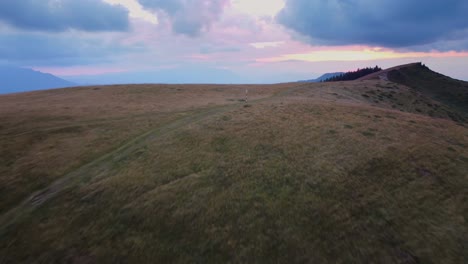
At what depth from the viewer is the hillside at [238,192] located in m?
15.1

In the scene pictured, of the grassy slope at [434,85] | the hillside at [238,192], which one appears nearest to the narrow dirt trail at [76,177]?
the hillside at [238,192]

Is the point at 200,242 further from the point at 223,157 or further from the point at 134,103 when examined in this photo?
the point at 134,103

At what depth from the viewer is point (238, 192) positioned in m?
19.4

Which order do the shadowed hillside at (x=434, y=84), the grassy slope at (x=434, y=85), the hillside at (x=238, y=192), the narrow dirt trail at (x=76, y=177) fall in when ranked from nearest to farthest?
the hillside at (x=238, y=192), the narrow dirt trail at (x=76, y=177), the grassy slope at (x=434, y=85), the shadowed hillside at (x=434, y=84)

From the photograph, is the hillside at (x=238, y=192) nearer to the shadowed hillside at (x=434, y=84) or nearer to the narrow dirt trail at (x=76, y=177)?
the narrow dirt trail at (x=76, y=177)

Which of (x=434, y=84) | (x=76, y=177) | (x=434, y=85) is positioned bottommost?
(x=76, y=177)

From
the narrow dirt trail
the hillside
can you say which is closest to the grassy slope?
the hillside

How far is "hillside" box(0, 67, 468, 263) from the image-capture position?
15.1 meters

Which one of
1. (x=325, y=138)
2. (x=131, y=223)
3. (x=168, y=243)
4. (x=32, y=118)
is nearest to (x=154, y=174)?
(x=131, y=223)

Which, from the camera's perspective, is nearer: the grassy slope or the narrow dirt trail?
the narrow dirt trail

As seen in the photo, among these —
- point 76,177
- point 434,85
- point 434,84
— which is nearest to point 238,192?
point 76,177

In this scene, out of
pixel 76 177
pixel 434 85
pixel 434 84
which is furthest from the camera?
pixel 434 84

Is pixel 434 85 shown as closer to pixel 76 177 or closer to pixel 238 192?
pixel 238 192

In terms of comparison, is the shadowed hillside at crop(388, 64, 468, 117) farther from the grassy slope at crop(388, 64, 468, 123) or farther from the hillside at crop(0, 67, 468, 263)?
the hillside at crop(0, 67, 468, 263)
